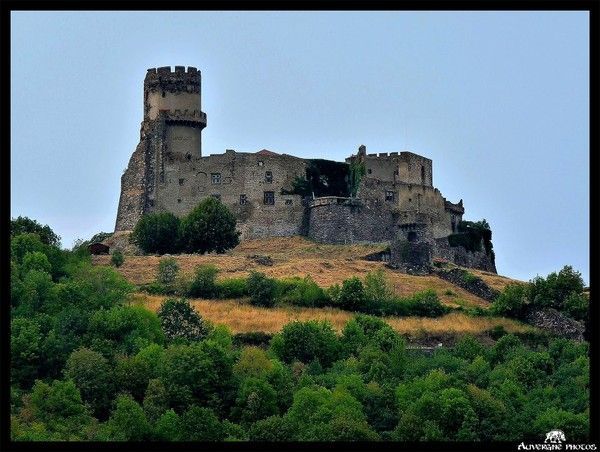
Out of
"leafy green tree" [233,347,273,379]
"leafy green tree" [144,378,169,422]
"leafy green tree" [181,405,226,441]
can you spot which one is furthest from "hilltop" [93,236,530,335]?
"leafy green tree" [181,405,226,441]

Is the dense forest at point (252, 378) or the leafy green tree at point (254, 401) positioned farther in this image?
the leafy green tree at point (254, 401)

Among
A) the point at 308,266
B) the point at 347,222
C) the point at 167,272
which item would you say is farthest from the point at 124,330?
the point at 347,222

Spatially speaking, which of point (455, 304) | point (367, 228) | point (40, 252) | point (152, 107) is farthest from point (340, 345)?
point (152, 107)

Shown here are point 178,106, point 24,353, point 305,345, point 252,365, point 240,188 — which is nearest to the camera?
point 252,365

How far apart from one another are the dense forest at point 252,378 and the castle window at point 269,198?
47.2 feet

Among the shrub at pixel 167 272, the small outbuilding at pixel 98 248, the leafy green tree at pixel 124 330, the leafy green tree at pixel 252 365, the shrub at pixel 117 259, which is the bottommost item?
the leafy green tree at pixel 252 365

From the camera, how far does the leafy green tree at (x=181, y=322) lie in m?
57.6

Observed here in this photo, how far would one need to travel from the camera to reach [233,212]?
75.9 metres

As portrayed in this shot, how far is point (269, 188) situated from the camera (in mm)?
76750

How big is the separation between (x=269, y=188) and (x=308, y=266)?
8401mm

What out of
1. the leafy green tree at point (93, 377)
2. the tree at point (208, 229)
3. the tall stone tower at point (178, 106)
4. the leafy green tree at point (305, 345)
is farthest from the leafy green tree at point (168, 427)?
the tall stone tower at point (178, 106)

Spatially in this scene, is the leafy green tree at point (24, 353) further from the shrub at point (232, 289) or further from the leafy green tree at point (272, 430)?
the shrub at point (232, 289)

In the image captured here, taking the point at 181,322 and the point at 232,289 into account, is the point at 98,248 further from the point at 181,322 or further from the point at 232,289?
the point at 181,322

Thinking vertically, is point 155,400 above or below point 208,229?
below
